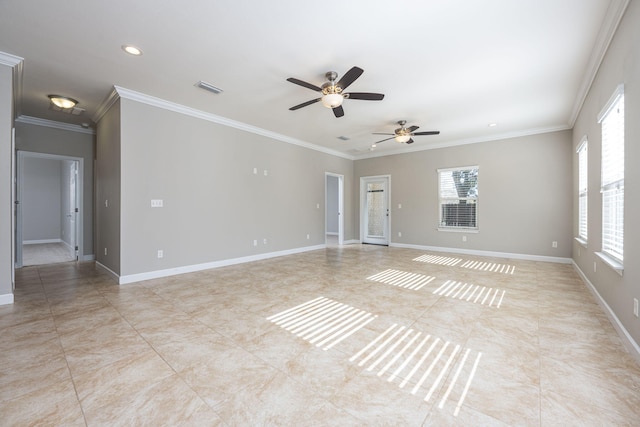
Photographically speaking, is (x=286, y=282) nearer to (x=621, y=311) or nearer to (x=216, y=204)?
(x=216, y=204)

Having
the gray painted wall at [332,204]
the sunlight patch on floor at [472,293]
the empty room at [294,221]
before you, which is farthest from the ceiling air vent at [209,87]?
the gray painted wall at [332,204]

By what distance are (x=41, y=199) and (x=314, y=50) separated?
10.1 meters

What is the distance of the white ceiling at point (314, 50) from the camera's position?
Answer: 2375 mm

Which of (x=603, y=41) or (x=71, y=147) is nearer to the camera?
(x=603, y=41)

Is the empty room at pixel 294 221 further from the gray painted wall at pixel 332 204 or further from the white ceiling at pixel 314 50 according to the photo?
the gray painted wall at pixel 332 204

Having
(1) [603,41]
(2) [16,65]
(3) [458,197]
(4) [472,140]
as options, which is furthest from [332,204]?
(2) [16,65]

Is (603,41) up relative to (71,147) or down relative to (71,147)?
up

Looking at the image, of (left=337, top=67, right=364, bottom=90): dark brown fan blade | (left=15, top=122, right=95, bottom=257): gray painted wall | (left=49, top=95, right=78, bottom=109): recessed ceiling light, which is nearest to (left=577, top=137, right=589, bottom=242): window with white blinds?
(left=337, top=67, right=364, bottom=90): dark brown fan blade

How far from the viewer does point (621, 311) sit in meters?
2.38

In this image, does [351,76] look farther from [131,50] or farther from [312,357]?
[312,357]

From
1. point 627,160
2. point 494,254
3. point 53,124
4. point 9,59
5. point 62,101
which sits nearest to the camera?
point 627,160

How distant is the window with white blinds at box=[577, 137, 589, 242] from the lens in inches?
167

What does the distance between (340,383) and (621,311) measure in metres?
2.62

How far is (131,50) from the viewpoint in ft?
9.73
